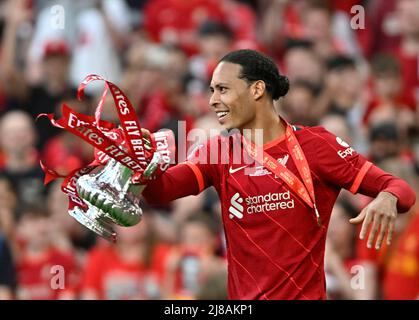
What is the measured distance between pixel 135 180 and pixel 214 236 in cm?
318

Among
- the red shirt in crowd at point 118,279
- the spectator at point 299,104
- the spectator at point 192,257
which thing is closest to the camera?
the spectator at point 192,257

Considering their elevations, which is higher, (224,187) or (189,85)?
(189,85)

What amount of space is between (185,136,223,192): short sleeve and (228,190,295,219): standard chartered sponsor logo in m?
0.19

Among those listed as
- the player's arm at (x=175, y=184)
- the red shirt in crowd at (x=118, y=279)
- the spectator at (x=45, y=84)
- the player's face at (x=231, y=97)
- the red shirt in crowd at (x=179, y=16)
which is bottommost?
the red shirt in crowd at (x=118, y=279)

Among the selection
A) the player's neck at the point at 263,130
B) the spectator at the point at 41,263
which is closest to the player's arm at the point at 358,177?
the player's neck at the point at 263,130

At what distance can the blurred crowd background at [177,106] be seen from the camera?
8.72 metres

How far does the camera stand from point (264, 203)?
5781 mm

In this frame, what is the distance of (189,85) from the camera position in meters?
10.8

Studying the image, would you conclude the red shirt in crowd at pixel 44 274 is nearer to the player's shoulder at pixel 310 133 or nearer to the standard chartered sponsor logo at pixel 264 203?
the standard chartered sponsor logo at pixel 264 203

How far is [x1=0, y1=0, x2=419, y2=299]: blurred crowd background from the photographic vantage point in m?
8.72

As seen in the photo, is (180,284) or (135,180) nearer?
(135,180)

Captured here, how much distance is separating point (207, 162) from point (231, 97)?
36 centimetres

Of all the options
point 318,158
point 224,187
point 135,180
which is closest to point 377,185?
point 318,158
